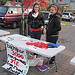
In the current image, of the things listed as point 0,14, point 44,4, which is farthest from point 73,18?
point 0,14

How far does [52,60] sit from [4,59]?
1.91 m

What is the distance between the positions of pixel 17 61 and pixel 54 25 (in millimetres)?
1628

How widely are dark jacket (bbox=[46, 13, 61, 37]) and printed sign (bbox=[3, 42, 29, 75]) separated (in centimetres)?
108

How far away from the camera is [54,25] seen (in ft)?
12.3

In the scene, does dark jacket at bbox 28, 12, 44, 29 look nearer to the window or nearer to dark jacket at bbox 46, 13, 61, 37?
dark jacket at bbox 46, 13, 61, 37

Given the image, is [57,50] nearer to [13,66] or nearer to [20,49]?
[20,49]

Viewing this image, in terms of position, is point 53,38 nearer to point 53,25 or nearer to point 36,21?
point 53,25

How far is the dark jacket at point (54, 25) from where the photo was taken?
11.9ft

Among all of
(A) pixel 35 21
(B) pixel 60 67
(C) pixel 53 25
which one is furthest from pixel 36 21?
(B) pixel 60 67

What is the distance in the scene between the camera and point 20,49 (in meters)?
3.51

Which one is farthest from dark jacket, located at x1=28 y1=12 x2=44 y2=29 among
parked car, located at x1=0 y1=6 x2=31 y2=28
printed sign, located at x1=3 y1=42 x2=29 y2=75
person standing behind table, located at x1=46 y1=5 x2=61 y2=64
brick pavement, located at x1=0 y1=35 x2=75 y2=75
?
parked car, located at x1=0 y1=6 x2=31 y2=28

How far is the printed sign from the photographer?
356 cm

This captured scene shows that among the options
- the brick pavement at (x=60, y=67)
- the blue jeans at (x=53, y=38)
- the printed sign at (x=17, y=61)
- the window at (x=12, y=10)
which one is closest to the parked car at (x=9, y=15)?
the window at (x=12, y=10)

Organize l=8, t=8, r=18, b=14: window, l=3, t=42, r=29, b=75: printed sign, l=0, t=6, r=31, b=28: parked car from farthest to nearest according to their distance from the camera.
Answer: l=8, t=8, r=18, b=14: window → l=0, t=6, r=31, b=28: parked car → l=3, t=42, r=29, b=75: printed sign
